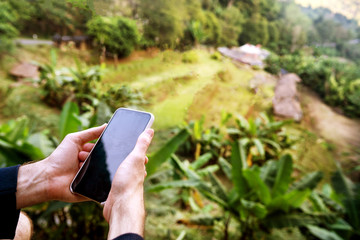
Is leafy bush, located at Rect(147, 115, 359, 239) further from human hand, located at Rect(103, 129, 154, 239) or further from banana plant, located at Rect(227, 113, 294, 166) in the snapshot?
banana plant, located at Rect(227, 113, 294, 166)

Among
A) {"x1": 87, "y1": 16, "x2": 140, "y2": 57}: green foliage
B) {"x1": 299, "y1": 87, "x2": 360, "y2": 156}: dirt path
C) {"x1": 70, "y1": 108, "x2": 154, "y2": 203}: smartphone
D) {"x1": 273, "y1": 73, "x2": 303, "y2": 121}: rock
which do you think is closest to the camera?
{"x1": 70, "y1": 108, "x2": 154, "y2": 203}: smartphone

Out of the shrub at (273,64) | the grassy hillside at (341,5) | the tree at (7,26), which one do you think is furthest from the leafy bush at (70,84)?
the grassy hillside at (341,5)

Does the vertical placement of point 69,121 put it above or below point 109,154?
below

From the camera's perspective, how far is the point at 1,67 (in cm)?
232

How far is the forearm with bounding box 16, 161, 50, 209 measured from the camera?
0.44 m

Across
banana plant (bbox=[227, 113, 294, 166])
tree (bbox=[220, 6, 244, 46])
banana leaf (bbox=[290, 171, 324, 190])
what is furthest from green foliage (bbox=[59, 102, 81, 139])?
banana plant (bbox=[227, 113, 294, 166])

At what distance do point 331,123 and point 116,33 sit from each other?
1.96m

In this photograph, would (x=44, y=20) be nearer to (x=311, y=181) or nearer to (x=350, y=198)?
(x=311, y=181)

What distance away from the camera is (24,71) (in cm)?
244

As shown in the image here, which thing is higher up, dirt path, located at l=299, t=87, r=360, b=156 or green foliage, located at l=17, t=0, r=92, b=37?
green foliage, located at l=17, t=0, r=92, b=37

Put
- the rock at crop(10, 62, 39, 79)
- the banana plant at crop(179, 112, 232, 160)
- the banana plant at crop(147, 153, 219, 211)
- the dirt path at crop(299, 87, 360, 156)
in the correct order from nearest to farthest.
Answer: the banana plant at crop(147, 153, 219, 211)
the dirt path at crop(299, 87, 360, 156)
the banana plant at crop(179, 112, 232, 160)
the rock at crop(10, 62, 39, 79)

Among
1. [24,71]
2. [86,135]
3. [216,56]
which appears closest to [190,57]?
[216,56]

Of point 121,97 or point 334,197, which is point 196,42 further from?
point 334,197

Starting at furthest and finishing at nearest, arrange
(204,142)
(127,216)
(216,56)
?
(204,142), (216,56), (127,216)
